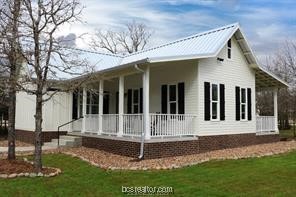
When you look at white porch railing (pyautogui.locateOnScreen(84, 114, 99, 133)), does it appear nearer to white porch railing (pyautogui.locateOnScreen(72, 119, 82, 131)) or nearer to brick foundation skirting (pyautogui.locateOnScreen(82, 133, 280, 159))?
brick foundation skirting (pyautogui.locateOnScreen(82, 133, 280, 159))

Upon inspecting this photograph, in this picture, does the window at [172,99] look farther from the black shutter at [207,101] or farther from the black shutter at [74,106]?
the black shutter at [74,106]

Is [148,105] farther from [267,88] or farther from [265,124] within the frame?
[267,88]

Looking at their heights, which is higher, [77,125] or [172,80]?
[172,80]

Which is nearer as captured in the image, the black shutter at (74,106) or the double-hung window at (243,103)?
the double-hung window at (243,103)

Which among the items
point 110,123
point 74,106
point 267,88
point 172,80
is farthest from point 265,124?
point 74,106

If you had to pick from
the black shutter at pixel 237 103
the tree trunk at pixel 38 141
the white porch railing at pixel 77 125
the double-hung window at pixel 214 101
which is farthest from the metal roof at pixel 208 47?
the tree trunk at pixel 38 141

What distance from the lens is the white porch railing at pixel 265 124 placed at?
2100 centimetres

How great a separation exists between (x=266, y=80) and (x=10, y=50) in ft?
50.0

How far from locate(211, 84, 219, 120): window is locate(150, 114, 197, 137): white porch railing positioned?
1.31m

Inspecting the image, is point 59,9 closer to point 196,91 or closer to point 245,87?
point 196,91

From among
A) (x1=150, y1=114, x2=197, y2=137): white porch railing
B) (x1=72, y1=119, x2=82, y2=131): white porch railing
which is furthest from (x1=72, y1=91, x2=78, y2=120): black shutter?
(x1=150, y1=114, x2=197, y2=137): white porch railing

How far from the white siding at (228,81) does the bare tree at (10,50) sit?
25.2 ft

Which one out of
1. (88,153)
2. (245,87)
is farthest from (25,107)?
(245,87)

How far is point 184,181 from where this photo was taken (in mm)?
9977
